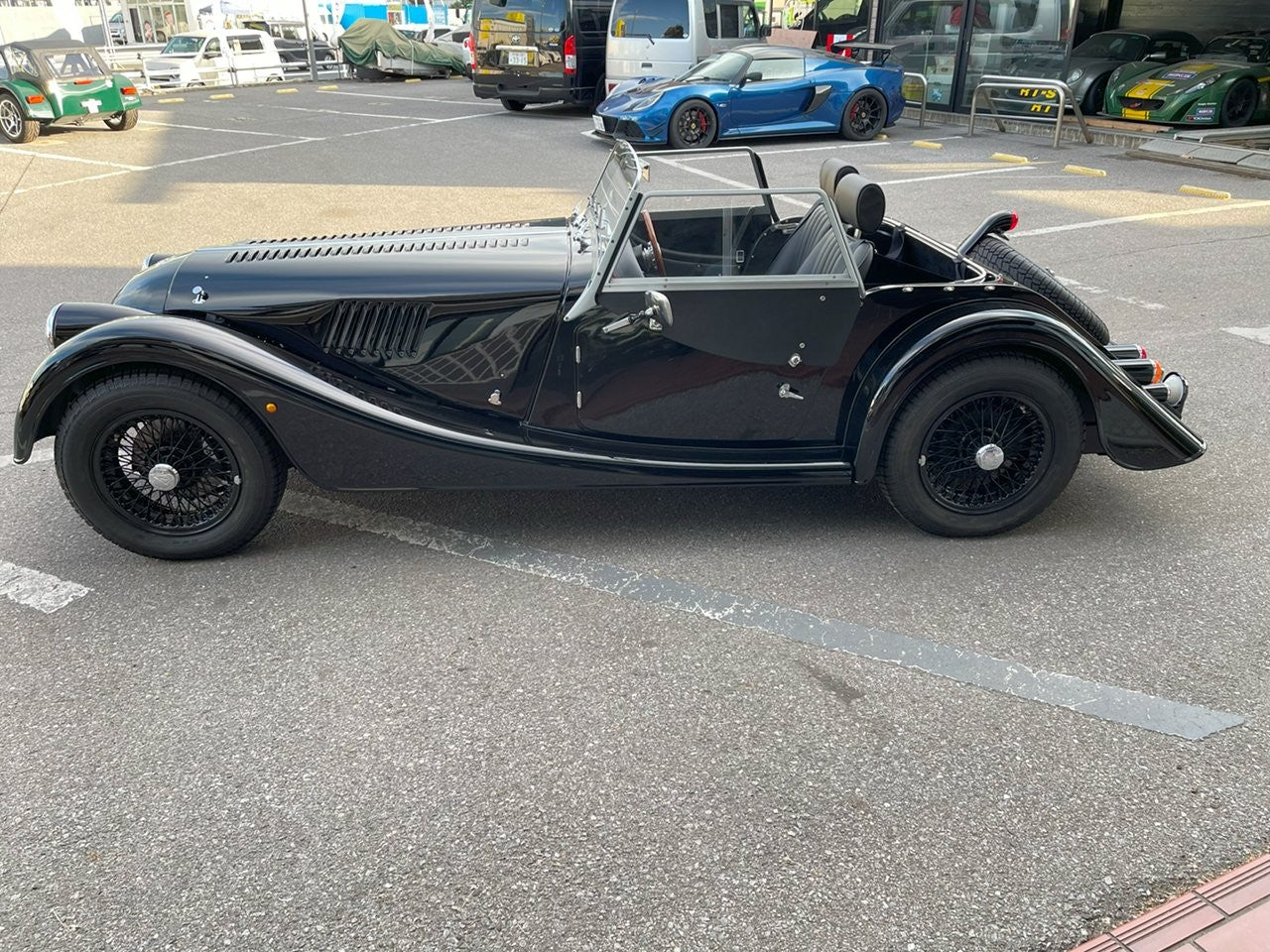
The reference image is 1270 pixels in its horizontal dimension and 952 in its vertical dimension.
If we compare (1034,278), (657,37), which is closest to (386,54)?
(657,37)

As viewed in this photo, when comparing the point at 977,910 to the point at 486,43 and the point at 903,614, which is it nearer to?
the point at 903,614

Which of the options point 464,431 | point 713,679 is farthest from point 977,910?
point 464,431

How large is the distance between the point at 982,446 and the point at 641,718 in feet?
5.61

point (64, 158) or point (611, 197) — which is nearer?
point (611, 197)

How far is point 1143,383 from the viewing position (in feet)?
12.9

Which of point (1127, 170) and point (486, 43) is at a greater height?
point (486, 43)

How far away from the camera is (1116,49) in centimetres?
1595

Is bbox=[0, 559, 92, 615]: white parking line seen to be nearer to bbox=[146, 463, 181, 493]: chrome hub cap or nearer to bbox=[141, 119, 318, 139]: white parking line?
bbox=[146, 463, 181, 493]: chrome hub cap

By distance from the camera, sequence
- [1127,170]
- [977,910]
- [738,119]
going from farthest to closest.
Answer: [738,119]
[1127,170]
[977,910]

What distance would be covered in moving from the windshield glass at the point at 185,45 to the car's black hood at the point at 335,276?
22494 millimetres

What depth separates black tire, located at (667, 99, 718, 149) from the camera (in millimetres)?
12242

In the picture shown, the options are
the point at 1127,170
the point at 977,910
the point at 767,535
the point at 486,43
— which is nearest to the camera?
the point at 977,910

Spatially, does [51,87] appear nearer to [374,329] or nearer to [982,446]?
[374,329]

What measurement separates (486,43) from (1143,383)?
47.7 ft
